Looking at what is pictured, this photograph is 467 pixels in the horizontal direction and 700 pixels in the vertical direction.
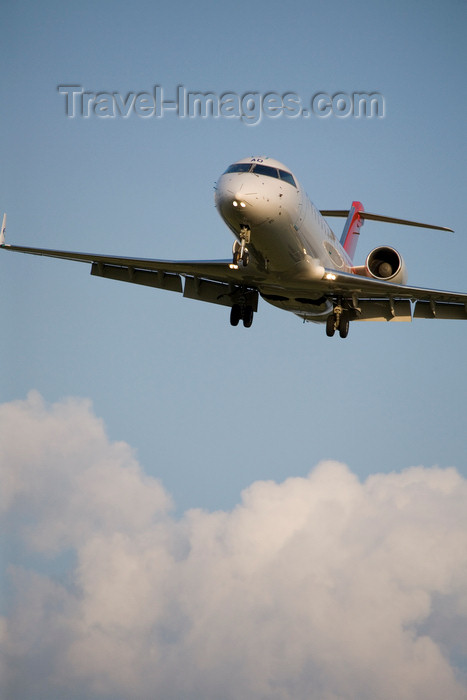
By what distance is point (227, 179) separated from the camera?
2038 cm

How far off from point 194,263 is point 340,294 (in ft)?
12.1

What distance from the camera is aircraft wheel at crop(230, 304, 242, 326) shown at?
84.2 feet

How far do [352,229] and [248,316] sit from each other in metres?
7.76

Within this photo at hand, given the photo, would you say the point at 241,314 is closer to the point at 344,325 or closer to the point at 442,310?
the point at 344,325

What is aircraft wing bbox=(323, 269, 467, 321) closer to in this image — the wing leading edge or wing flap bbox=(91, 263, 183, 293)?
the wing leading edge

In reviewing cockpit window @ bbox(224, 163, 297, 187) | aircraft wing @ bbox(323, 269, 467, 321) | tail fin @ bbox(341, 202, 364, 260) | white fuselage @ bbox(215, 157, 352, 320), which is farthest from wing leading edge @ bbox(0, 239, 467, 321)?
tail fin @ bbox(341, 202, 364, 260)

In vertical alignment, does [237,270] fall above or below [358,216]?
below

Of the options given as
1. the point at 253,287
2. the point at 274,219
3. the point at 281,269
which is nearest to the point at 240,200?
the point at 274,219

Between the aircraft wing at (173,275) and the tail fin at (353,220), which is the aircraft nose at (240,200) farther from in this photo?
the tail fin at (353,220)

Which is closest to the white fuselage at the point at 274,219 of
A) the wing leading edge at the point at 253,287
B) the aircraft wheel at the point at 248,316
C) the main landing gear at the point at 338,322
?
the wing leading edge at the point at 253,287

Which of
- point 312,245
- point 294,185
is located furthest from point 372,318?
point 294,185

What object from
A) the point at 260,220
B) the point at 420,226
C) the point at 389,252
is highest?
the point at 420,226

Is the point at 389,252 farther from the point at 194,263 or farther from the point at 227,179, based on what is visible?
the point at 227,179

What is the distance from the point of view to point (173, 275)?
26109mm
